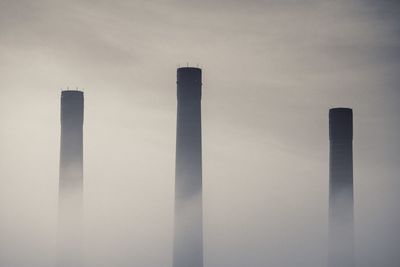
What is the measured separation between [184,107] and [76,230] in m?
10.2

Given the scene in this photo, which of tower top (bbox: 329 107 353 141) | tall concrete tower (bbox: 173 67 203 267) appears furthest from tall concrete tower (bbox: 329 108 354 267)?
tall concrete tower (bbox: 173 67 203 267)

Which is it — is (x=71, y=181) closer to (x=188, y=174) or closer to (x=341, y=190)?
(x=188, y=174)

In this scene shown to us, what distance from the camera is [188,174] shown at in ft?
104

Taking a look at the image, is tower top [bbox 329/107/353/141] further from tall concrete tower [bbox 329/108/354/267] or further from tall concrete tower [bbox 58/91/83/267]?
tall concrete tower [bbox 58/91/83/267]

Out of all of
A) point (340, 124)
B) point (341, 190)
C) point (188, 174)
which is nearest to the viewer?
point (188, 174)

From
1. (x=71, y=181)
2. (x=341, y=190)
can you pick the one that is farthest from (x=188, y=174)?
(x=341, y=190)

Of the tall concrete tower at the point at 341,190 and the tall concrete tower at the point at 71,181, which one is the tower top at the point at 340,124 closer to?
the tall concrete tower at the point at 341,190

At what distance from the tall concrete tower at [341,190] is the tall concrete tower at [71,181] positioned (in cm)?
1533

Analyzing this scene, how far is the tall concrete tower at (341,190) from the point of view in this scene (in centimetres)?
3594

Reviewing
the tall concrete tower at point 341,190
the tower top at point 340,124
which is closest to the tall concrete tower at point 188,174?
the tall concrete tower at point 341,190

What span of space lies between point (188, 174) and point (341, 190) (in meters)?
10.2

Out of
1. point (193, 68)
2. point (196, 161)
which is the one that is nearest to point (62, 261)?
point (196, 161)

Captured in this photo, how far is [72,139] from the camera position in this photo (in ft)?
113

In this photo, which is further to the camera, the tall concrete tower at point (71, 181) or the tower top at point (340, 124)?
the tower top at point (340, 124)
